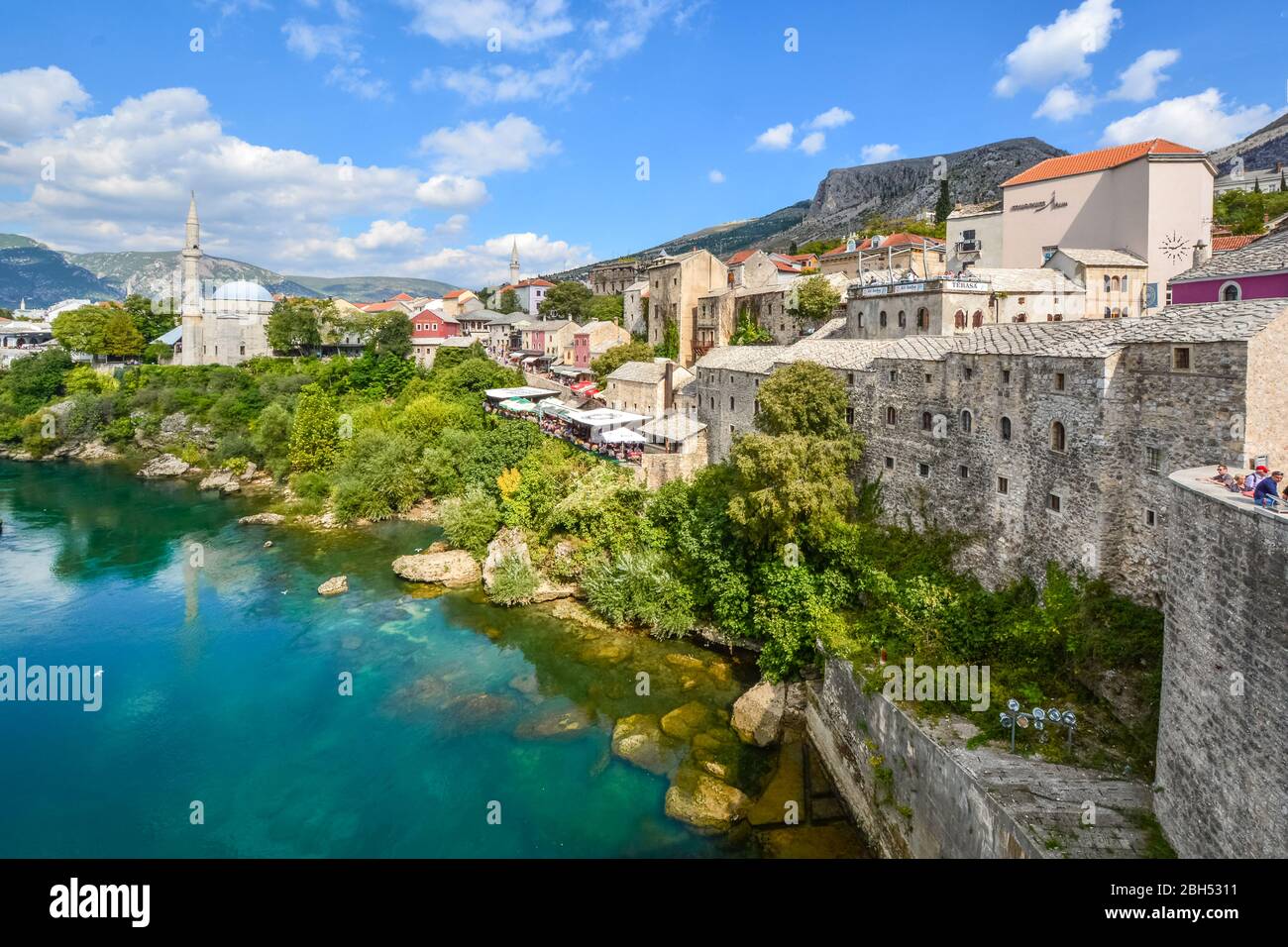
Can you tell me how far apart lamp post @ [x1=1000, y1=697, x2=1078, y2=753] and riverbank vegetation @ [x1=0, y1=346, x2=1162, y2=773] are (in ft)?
1.23

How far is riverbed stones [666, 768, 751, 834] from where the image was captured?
1491cm

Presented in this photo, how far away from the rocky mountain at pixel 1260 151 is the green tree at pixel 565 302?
71.1 meters

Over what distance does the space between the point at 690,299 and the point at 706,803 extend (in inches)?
1325

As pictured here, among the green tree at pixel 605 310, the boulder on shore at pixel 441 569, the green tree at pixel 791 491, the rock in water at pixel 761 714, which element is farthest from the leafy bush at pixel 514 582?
the green tree at pixel 605 310

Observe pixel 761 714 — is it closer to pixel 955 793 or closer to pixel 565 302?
pixel 955 793

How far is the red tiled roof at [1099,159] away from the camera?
1074 inches

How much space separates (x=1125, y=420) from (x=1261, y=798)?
7968 mm

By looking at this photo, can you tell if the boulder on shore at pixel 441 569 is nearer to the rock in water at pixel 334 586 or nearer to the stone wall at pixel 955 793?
the rock in water at pixel 334 586

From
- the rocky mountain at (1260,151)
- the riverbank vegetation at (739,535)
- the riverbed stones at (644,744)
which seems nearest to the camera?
the riverbank vegetation at (739,535)

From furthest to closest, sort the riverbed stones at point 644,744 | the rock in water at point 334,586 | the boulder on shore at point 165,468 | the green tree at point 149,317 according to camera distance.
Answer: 1. the green tree at point 149,317
2. the boulder on shore at point 165,468
3. the rock in water at point 334,586
4. the riverbed stones at point 644,744

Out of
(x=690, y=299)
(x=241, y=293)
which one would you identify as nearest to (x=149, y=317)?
(x=241, y=293)

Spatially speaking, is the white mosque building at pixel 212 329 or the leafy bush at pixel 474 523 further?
the white mosque building at pixel 212 329

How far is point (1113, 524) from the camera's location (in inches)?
548

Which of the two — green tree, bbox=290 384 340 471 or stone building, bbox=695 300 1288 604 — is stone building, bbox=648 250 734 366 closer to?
stone building, bbox=695 300 1288 604
